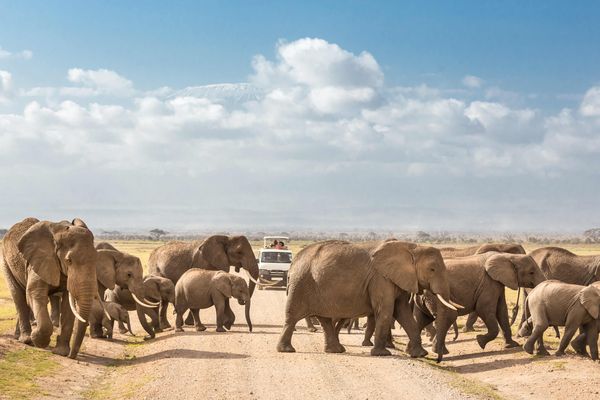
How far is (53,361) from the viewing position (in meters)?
19.1

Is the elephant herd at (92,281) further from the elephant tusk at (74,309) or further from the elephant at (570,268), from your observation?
the elephant at (570,268)

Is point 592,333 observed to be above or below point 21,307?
below

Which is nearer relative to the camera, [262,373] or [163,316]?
[262,373]

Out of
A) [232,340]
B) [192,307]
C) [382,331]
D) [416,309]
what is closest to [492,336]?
[416,309]

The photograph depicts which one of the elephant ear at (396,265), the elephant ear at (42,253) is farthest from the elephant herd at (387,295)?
the elephant ear at (42,253)

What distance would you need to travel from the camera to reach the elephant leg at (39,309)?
20219 millimetres

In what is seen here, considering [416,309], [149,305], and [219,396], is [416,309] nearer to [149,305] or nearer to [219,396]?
[149,305]

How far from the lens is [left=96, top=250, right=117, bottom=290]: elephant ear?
2464 centimetres

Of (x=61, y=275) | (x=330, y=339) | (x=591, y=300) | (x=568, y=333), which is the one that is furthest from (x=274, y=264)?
(x=61, y=275)

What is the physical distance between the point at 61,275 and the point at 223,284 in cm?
832

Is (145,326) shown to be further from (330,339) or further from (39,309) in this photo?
(330,339)

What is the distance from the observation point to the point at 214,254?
3325 cm

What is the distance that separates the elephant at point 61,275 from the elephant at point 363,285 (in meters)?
5.05

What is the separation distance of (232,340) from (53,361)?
18.8 feet
